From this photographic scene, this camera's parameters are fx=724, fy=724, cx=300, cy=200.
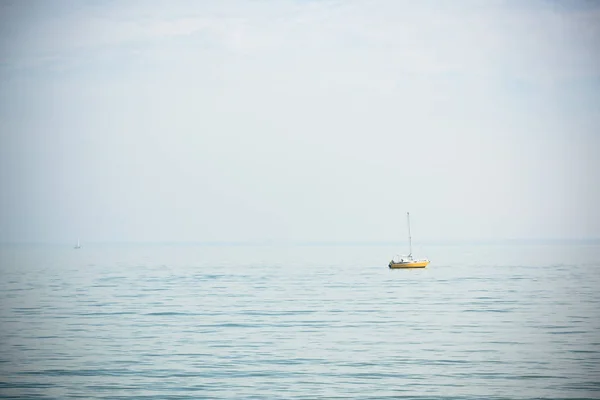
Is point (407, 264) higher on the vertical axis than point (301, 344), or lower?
lower

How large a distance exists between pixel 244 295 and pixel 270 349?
3578cm

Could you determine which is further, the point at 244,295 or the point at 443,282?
the point at 443,282

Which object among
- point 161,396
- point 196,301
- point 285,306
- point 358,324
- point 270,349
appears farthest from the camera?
point 196,301

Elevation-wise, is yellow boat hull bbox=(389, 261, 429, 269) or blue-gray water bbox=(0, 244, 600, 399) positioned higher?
blue-gray water bbox=(0, 244, 600, 399)

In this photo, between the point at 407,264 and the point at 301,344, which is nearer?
the point at 301,344

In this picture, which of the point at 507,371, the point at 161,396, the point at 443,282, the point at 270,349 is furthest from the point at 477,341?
the point at 443,282

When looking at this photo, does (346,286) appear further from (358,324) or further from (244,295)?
(358,324)

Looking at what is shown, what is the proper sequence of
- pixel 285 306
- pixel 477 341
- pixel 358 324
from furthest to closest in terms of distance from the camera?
pixel 285 306 < pixel 358 324 < pixel 477 341

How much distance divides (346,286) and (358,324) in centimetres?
3830

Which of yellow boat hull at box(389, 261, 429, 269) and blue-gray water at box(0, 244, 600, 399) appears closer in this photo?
blue-gray water at box(0, 244, 600, 399)

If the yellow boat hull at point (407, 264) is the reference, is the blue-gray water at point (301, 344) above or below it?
above

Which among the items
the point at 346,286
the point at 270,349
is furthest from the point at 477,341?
the point at 346,286

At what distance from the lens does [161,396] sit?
101 feet

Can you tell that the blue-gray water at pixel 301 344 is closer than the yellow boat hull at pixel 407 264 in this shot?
Yes
